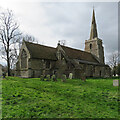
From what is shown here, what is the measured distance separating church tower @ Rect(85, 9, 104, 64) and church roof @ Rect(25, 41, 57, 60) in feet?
48.8

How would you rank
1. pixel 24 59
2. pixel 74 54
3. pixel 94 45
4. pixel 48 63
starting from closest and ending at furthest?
pixel 24 59 < pixel 48 63 < pixel 74 54 < pixel 94 45

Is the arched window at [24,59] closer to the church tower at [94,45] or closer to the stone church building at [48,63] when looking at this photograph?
the stone church building at [48,63]

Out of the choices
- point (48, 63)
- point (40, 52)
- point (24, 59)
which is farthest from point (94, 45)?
point (24, 59)

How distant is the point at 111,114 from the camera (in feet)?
14.0

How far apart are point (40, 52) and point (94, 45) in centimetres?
1909

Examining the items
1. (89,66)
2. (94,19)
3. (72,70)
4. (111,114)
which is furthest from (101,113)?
(94,19)

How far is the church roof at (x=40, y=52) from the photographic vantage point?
73.1ft

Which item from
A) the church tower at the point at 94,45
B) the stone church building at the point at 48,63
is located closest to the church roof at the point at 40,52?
the stone church building at the point at 48,63

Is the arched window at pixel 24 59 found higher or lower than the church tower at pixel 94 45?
lower

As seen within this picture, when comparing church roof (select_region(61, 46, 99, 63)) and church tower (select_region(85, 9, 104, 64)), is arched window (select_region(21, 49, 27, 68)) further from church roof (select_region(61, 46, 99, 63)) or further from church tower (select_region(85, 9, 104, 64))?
church tower (select_region(85, 9, 104, 64))

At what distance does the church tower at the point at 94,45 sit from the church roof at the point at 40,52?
14.9m

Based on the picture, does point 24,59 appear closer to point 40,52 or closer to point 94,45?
point 40,52

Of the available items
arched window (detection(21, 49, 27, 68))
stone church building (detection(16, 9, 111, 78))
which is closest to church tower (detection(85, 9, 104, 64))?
stone church building (detection(16, 9, 111, 78))

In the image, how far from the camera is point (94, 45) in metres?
33.8
